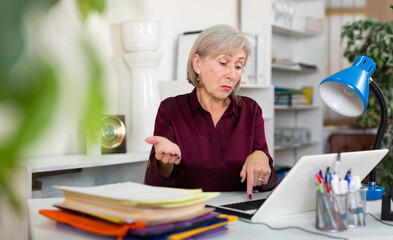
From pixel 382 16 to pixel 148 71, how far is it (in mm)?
3304

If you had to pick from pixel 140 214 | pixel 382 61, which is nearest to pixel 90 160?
pixel 140 214

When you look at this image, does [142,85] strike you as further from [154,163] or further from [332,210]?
[332,210]

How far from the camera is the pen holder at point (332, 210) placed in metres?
1.08

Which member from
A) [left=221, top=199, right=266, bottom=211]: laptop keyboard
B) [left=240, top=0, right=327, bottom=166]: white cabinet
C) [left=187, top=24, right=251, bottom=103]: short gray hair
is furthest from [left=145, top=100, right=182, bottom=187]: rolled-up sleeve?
[left=240, top=0, right=327, bottom=166]: white cabinet

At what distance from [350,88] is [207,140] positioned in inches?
25.5

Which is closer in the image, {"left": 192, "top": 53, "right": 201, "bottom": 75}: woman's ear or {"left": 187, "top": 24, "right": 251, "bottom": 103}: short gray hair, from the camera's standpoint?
{"left": 187, "top": 24, "right": 251, "bottom": 103}: short gray hair

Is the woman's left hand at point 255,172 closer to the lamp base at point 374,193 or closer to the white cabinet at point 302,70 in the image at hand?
the lamp base at point 374,193

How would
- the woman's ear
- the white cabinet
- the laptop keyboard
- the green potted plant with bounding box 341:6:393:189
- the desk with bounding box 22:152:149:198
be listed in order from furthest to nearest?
the white cabinet, the green potted plant with bounding box 341:6:393:189, the desk with bounding box 22:152:149:198, the woman's ear, the laptop keyboard

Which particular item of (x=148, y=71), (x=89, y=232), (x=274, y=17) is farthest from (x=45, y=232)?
(x=274, y=17)

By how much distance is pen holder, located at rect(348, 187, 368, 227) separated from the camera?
111 cm

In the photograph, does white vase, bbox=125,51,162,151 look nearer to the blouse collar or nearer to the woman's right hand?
the blouse collar

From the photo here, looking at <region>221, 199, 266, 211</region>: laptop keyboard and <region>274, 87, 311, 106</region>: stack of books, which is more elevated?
<region>274, 87, 311, 106</region>: stack of books

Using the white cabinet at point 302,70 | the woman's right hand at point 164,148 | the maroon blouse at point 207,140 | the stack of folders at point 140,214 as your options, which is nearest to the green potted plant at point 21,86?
the stack of folders at point 140,214

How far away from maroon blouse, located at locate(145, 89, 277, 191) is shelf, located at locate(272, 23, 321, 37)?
7.87ft
